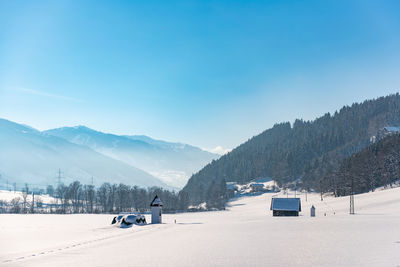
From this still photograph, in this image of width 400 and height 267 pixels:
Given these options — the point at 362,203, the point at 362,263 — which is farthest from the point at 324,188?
the point at 362,263

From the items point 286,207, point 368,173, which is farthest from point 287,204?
point 368,173

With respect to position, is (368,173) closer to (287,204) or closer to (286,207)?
(287,204)

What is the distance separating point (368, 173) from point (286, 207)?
187ft

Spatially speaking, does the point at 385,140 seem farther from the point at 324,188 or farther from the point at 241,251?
the point at 241,251

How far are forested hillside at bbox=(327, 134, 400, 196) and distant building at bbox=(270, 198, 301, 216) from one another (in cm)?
4392

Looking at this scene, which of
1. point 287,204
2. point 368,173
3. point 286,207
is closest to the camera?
point 286,207

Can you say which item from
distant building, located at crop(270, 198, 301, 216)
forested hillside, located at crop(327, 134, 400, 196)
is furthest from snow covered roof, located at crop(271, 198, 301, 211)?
forested hillside, located at crop(327, 134, 400, 196)

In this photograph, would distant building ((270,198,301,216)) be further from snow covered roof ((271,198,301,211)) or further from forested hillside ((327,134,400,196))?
forested hillside ((327,134,400,196))

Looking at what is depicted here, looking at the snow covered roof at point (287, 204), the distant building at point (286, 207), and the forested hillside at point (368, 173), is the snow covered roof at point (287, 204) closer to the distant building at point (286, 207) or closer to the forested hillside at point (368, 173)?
the distant building at point (286, 207)

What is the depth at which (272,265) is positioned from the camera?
18312mm

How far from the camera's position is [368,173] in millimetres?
124312

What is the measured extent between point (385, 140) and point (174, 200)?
318 ft

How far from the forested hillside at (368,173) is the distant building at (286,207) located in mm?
43924

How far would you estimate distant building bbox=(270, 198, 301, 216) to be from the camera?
262 feet
